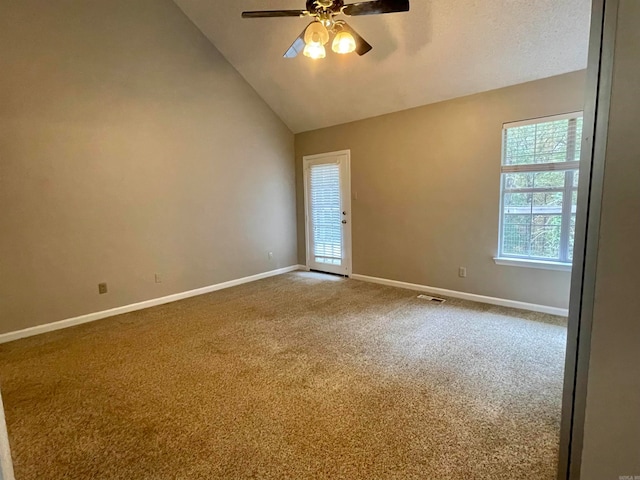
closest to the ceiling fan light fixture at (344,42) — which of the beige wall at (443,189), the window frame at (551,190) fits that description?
the beige wall at (443,189)

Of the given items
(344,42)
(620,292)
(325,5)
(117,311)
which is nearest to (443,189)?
(344,42)

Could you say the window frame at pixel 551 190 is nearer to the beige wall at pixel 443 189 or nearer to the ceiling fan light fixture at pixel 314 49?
the beige wall at pixel 443 189

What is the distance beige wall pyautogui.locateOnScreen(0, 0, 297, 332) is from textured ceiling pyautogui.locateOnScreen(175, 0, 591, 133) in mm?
591

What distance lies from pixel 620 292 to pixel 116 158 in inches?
173

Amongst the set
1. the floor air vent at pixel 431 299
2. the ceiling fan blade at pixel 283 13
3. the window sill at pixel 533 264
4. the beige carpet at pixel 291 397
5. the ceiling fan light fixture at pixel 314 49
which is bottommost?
the beige carpet at pixel 291 397

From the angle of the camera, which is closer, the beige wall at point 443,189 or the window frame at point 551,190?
the window frame at point 551,190

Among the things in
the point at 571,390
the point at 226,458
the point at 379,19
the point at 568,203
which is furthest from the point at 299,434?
the point at 379,19

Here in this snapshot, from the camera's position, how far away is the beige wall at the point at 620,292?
590 millimetres

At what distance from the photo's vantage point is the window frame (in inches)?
132

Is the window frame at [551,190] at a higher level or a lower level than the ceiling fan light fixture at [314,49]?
lower

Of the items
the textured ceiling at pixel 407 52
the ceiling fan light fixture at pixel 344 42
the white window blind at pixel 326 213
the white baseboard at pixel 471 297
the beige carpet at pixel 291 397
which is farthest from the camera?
the white window blind at pixel 326 213

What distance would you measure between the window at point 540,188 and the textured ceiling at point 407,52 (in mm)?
565

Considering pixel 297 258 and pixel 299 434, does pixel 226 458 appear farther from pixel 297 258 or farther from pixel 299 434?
pixel 297 258

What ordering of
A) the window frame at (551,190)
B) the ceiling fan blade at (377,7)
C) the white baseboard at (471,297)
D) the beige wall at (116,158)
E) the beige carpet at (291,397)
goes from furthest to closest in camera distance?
1. the white baseboard at (471,297)
2. the window frame at (551,190)
3. the beige wall at (116,158)
4. the ceiling fan blade at (377,7)
5. the beige carpet at (291,397)
